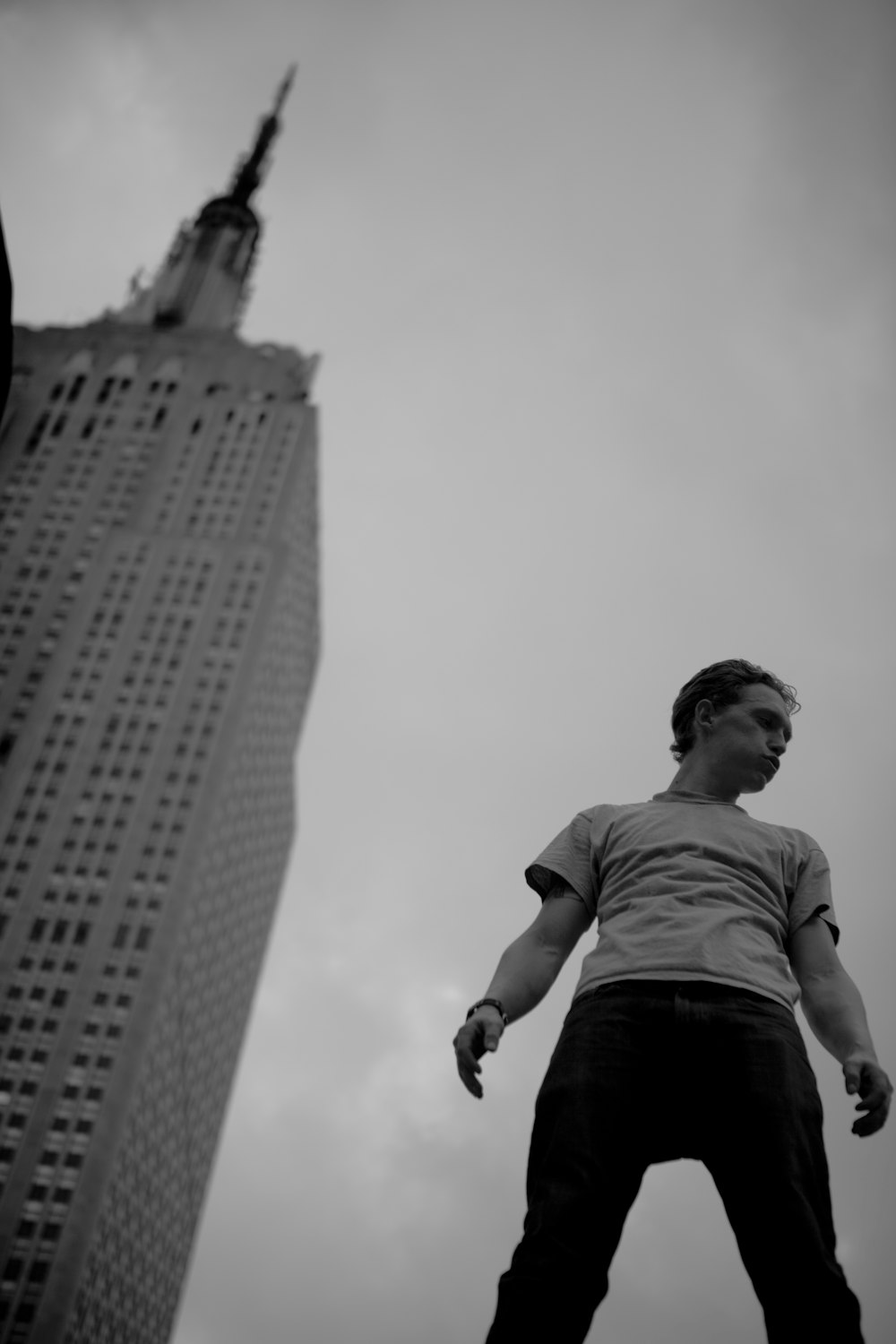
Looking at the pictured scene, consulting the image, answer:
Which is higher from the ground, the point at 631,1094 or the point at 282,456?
the point at 282,456

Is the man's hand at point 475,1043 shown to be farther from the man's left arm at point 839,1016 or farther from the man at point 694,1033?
the man's left arm at point 839,1016

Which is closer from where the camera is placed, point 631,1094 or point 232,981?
point 631,1094

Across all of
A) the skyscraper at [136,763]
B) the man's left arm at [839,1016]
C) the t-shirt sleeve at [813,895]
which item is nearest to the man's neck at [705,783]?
the t-shirt sleeve at [813,895]

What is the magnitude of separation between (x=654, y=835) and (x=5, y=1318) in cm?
8456

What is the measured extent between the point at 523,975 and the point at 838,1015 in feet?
3.30

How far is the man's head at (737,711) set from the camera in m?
4.28

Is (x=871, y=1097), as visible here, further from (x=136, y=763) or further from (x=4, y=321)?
(x=136, y=763)

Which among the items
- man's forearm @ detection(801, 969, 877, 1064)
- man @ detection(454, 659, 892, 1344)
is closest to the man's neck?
man @ detection(454, 659, 892, 1344)

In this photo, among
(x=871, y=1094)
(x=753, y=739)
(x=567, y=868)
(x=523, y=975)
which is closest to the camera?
(x=871, y=1094)

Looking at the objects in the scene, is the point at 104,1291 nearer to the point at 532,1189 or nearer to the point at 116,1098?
the point at 116,1098

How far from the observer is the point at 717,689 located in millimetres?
4406

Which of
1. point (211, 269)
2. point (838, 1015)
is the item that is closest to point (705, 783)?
point (838, 1015)

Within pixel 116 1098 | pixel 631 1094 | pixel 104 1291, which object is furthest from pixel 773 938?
pixel 104 1291

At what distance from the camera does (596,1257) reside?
119 inches
